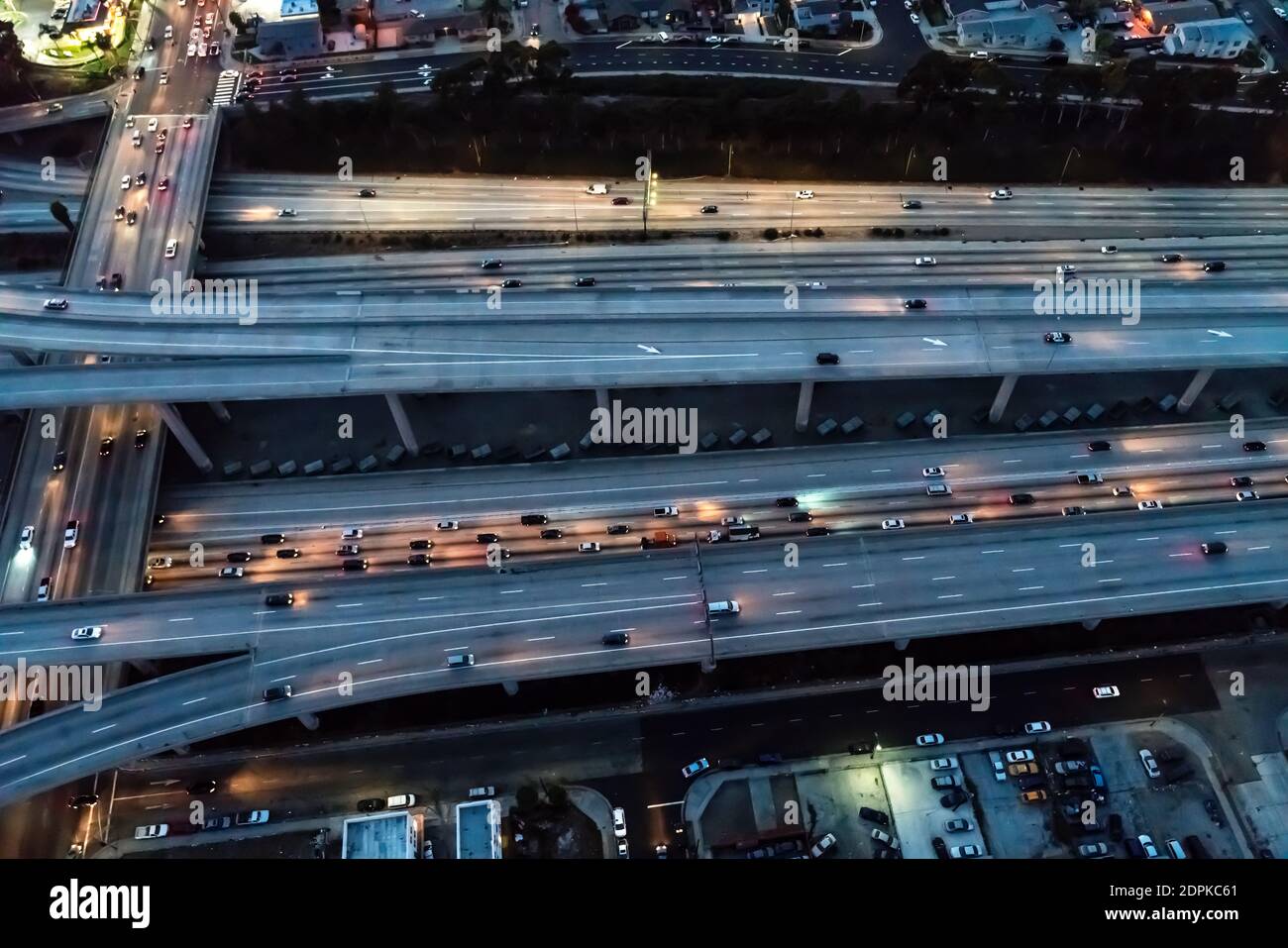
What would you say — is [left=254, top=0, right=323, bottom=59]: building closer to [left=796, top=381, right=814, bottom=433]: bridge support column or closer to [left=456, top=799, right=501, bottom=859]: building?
[left=796, top=381, right=814, bottom=433]: bridge support column

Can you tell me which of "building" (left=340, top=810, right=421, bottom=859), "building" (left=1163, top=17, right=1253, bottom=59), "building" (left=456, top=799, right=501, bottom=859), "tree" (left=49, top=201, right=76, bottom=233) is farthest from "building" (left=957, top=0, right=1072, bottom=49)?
"building" (left=340, top=810, right=421, bottom=859)

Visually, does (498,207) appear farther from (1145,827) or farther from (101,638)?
(1145,827)

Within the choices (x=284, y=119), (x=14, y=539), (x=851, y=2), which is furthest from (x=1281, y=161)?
(x=14, y=539)

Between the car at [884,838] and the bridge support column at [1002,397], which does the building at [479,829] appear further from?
the bridge support column at [1002,397]

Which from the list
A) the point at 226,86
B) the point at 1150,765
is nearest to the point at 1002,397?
the point at 1150,765

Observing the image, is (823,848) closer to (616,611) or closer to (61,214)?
(616,611)
